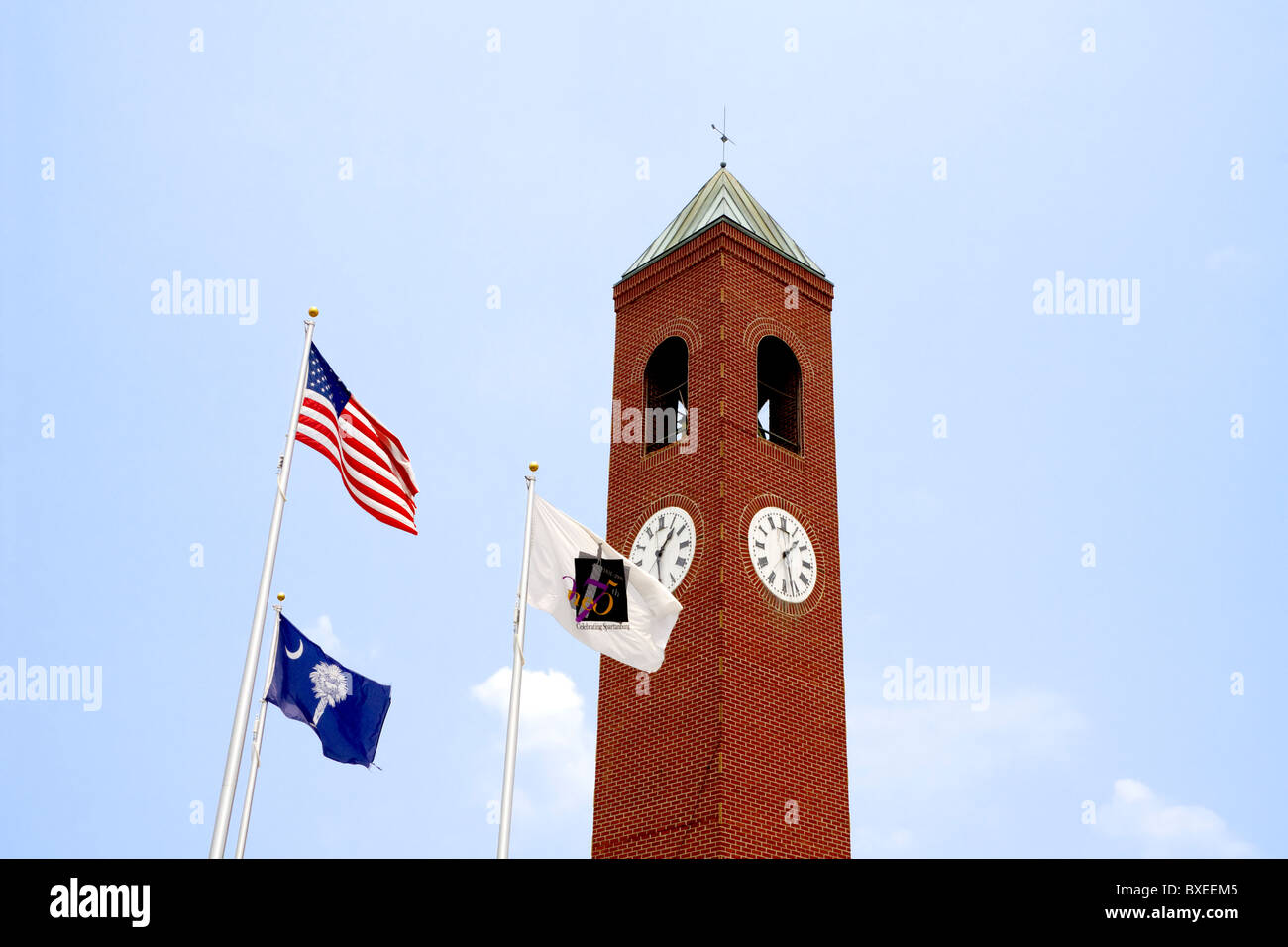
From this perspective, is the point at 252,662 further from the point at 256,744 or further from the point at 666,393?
the point at 666,393

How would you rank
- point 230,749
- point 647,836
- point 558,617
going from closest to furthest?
1. point 230,749
2. point 558,617
3. point 647,836

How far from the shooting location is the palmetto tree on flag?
19781mm

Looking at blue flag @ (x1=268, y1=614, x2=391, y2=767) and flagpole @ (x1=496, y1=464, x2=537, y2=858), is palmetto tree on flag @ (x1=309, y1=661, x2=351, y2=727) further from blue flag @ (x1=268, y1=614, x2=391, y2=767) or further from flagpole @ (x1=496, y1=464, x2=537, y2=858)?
flagpole @ (x1=496, y1=464, x2=537, y2=858)

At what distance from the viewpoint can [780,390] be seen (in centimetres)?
2802

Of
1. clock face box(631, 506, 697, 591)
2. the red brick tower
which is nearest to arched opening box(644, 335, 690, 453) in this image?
the red brick tower

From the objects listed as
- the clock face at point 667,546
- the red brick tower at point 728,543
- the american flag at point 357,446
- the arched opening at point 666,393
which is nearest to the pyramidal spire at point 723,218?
the red brick tower at point 728,543

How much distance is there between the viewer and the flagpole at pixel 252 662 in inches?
587

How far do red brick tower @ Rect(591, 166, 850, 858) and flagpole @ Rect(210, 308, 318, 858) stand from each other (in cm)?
912

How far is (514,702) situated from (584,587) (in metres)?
1.84
